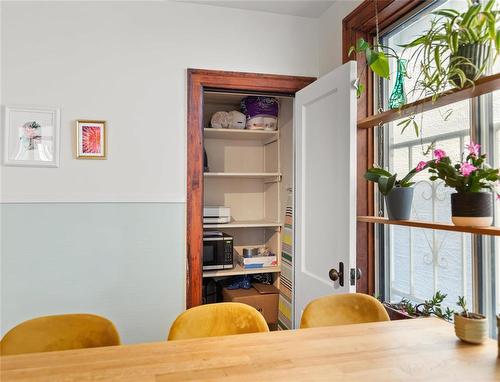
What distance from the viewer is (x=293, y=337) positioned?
4.16ft

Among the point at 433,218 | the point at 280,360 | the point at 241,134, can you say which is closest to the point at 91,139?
the point at 241,134

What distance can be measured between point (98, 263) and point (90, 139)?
728 millimetres

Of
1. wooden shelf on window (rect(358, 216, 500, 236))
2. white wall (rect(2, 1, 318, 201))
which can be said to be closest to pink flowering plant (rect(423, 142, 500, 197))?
wooden shelf on window (rect(358, 216, 500, 236))

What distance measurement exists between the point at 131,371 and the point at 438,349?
0.94 metres

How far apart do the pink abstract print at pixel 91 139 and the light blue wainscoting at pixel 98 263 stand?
0.32 m

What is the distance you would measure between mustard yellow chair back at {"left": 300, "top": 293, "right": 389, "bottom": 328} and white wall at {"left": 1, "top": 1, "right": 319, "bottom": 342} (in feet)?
3.41

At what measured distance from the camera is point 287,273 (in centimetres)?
A: 298

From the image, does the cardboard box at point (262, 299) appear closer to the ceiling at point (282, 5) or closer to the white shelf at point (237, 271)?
the white shelf at point (237, 271)

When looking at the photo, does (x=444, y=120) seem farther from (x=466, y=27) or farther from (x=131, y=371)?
(x=131, y=371)

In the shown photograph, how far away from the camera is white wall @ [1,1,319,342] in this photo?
209 cm

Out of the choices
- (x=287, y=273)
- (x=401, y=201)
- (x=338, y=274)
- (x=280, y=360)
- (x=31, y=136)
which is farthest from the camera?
(x=287, y=273)

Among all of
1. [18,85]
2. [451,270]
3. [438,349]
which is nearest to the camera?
[438,349]

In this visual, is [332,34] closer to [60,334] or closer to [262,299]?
[262,299]

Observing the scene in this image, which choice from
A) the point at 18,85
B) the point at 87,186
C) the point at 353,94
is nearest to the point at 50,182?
the point at 87,186
